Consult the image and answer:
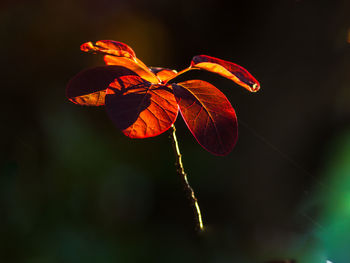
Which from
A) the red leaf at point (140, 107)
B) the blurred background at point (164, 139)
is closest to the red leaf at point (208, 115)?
the red leaf at point (140, 107)

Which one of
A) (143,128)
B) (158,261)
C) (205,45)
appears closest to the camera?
(143,128)

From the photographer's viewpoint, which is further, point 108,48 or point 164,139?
point 164,139

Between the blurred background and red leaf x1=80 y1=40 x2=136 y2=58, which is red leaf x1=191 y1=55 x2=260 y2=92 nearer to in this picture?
red leaf x1=80 y1=40 x2=136 y2=58

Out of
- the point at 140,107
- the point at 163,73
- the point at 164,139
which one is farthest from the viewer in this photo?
the point at 164,139

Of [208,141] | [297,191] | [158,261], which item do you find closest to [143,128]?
[208,141]

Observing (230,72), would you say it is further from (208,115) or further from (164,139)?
(164,139)

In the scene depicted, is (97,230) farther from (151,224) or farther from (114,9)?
(114,9)

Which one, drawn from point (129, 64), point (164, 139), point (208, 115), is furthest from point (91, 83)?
point (164, 139)
